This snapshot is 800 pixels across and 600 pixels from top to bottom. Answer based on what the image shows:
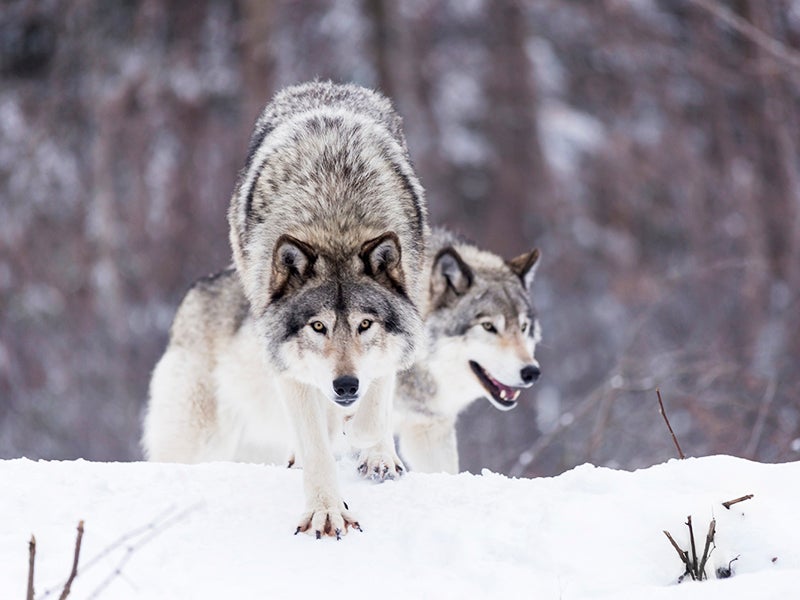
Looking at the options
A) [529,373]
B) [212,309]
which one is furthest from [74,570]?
[529,373]

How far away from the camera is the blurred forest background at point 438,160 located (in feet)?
50.4

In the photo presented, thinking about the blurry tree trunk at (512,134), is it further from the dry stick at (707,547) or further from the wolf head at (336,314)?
the dry stick at (707,547)

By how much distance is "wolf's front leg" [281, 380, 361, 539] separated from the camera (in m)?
4.21

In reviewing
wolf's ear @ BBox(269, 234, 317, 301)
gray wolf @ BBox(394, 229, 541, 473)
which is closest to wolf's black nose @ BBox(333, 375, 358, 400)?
wolf's ear @ BBox(269, 234, 317, 301)

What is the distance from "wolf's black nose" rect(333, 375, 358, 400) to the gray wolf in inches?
91.2

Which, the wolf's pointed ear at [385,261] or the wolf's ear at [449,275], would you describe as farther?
the wolf's ear at [449,275]

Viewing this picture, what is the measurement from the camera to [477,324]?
6707 millimetres

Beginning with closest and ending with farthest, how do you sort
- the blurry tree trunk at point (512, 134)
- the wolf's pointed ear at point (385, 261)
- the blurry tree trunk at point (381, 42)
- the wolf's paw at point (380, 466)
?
1. the wolf's pointed ear at point (385, 261)
2. the wolf's paw at point (380, 466)
3. the blurry tree trunk at point (381, 42)
4. the blurry tree trunk at point (512, 134)

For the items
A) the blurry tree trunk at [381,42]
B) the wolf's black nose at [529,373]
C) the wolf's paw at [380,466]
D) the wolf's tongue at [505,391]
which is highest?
the blurry tree trunk at [381,42]

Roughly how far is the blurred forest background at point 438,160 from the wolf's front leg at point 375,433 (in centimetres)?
805

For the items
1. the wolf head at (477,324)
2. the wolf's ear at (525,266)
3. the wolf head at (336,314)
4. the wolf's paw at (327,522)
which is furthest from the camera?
the wolf's ear at (525,266)

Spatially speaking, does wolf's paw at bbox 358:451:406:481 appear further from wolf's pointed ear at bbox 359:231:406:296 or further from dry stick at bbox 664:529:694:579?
dry stick at bbox 664:529:694:579

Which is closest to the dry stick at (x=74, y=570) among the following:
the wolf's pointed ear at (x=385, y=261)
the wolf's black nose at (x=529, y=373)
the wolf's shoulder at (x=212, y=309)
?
the wolf's pointed ear at (x=385, y=261)

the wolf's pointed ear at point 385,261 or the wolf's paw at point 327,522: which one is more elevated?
the wolf's pointed ear at point 385,261
